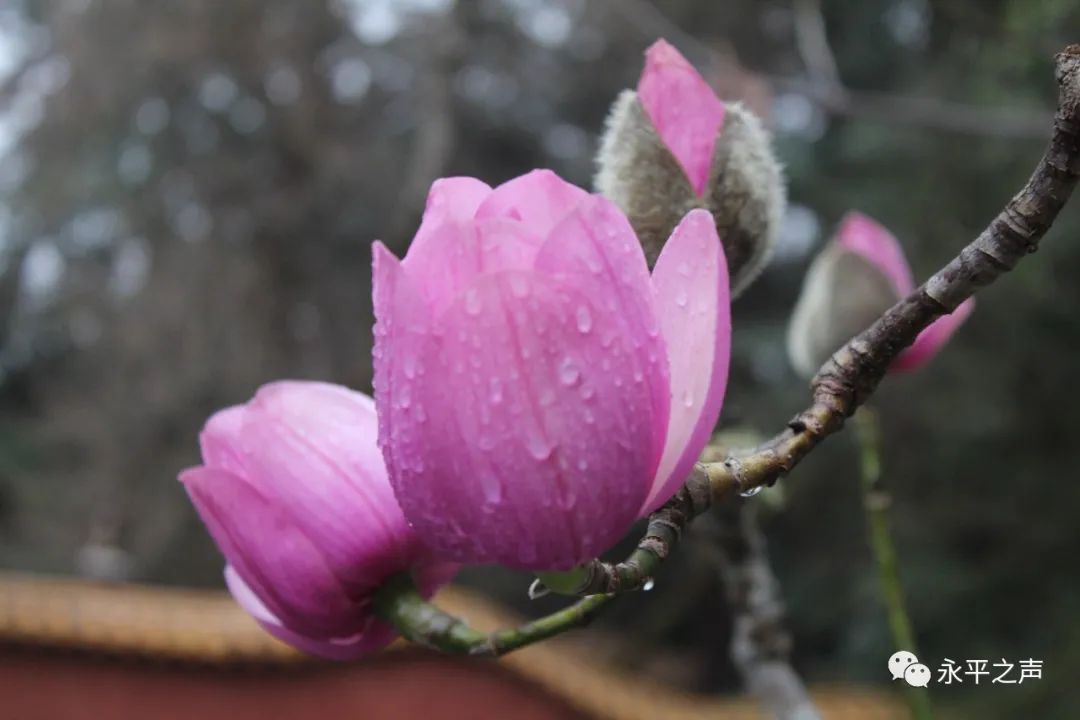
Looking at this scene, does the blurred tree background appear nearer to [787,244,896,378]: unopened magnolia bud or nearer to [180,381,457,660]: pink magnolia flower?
[787,244,896,378]: unopened magnolia bud

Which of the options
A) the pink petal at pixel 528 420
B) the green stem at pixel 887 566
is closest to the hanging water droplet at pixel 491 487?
the pink petal at pixel 528 420

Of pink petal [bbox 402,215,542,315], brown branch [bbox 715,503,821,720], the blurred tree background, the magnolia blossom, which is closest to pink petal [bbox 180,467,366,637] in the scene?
pink petal [bbox 402,215,542,315]

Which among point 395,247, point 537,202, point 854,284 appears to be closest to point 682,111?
point 537,202

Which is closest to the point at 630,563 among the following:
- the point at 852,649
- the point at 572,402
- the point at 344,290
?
the point at 572,402

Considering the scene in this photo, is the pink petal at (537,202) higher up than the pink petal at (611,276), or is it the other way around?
the pink petal at (537,202)

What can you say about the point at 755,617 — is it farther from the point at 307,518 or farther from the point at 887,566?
the point at 307,518

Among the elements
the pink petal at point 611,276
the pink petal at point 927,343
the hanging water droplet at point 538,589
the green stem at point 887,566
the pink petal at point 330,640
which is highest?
the pink petal at point 927,343

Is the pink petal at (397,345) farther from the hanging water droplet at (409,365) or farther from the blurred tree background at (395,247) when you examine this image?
the blurred tree background at (395,247)
